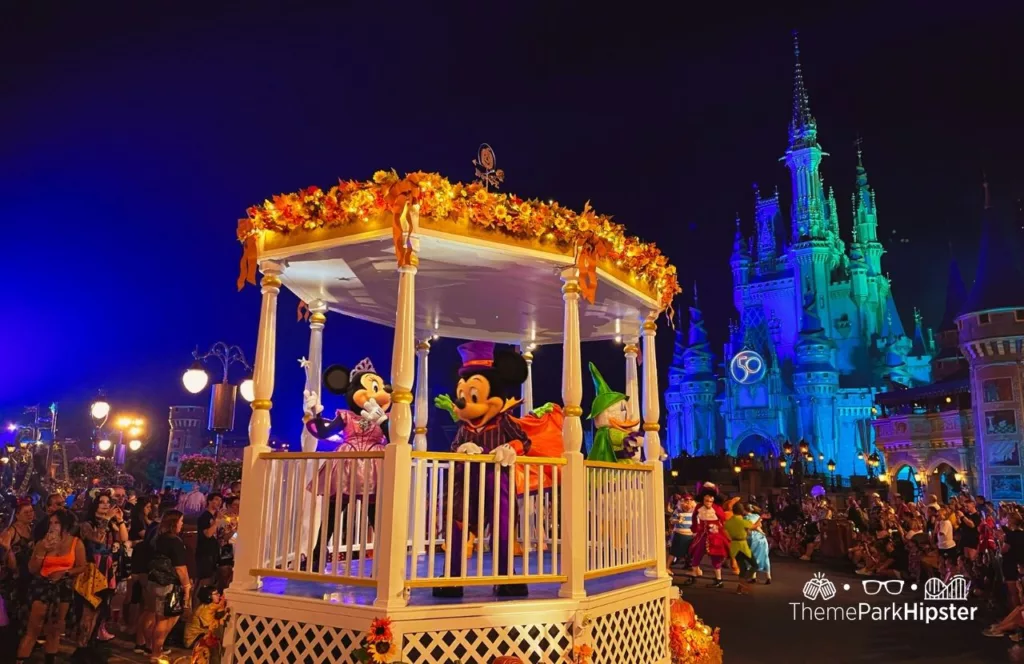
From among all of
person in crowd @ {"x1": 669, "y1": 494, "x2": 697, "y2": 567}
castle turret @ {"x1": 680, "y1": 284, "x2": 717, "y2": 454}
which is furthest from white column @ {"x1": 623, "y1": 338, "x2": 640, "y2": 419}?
castle turret @ {"x1": 680, "y1": 284, "x2": 717, "y2": 454}

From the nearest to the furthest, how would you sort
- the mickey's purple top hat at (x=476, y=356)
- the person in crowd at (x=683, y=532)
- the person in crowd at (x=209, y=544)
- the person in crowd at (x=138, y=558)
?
the mickey's purple top hat at (x=476, y=356) < the person in crowd at (x=138, y=558) < the person in crowd at (x=209, y=544) < the person in crowd at (x=683, y=532)

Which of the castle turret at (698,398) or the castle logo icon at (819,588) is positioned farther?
the castle turret at (698,398)

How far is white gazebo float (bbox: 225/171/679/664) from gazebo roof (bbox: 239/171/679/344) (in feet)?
0.06

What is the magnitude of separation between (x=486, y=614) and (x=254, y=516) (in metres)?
2.42

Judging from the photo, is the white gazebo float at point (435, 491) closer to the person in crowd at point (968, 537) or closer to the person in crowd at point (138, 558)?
the person in crowd at point (138, 558)

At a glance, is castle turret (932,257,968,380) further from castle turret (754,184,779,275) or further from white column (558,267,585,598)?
white column (558,267,585,598)

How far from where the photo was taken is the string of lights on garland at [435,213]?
611 cm

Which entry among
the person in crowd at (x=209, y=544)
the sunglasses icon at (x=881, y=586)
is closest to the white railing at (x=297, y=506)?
the person in crowd at (x=209, y=544)

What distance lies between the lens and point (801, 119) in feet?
234

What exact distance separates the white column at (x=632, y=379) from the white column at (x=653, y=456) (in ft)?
3.58

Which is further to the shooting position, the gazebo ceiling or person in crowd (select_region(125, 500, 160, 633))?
person in crowd (select_region(125, 500, 160, 633))

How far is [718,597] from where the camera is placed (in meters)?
13.5

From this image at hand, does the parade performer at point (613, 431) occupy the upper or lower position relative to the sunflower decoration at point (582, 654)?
upper

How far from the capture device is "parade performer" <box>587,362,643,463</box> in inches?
314
